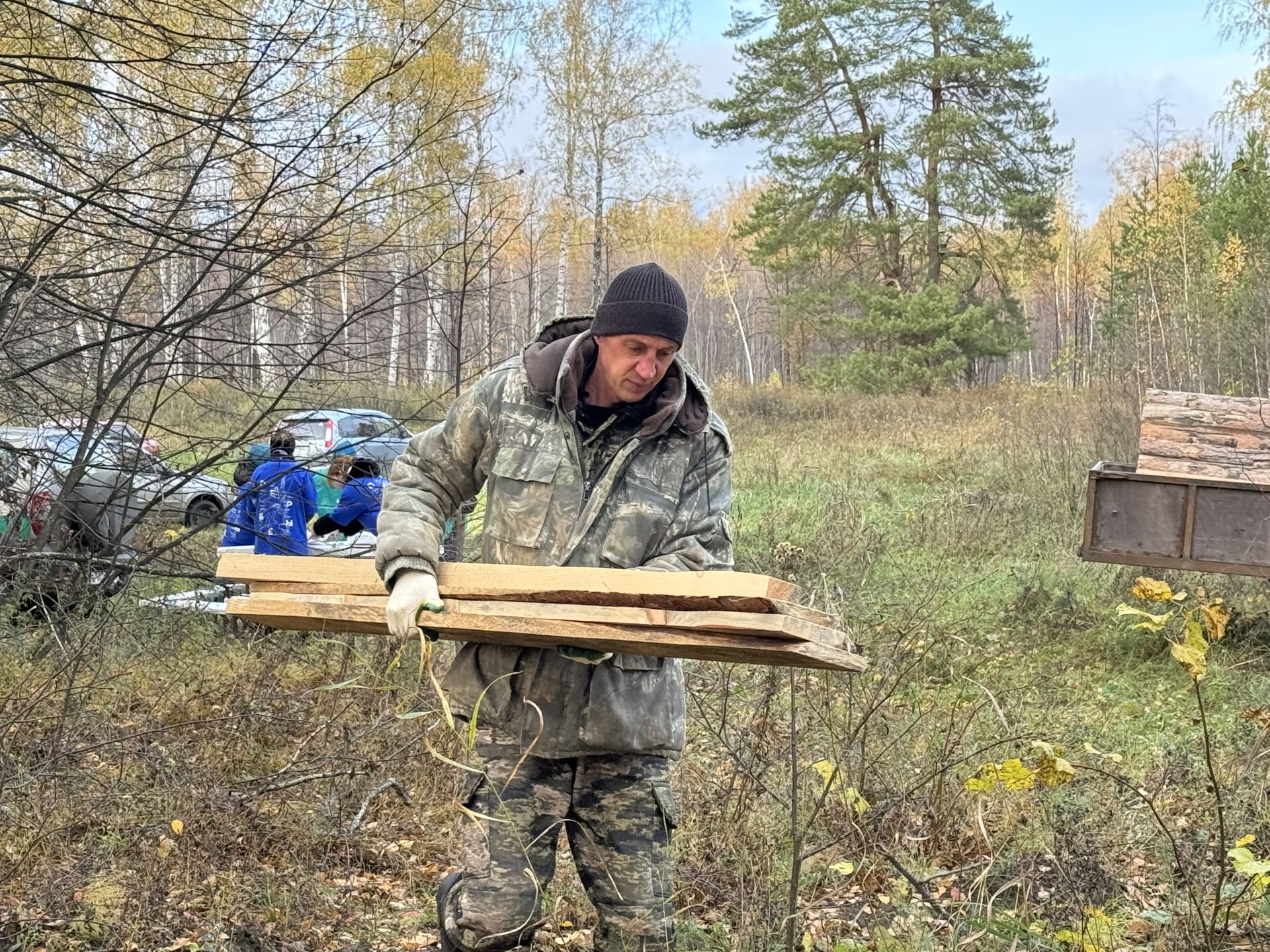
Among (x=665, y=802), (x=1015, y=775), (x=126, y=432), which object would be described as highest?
(x=126, y=432)

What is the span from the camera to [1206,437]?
239 inches

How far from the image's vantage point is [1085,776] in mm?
5090

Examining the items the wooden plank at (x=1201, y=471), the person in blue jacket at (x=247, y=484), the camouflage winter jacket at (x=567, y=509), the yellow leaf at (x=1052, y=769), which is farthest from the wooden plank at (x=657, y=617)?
the wooden plank at (x=1201, y=471)

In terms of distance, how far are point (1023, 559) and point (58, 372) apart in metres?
7.70

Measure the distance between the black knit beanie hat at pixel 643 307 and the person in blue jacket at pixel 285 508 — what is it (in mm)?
3368

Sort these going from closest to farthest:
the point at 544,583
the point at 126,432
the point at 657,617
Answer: the point at 657,617
the point at 544,583
the point at 126,432

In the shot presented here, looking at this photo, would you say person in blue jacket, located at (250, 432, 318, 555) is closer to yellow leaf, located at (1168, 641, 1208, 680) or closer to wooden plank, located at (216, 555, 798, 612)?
wooden plank, located at (216, 555, 798, 612)

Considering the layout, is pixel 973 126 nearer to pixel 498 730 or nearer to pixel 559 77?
pixel 559 77

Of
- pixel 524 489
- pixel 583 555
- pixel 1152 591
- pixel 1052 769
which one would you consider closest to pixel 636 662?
pixel 583 555

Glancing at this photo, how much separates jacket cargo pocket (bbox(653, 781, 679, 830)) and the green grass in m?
0.49

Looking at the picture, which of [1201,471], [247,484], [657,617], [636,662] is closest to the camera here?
[657,617]

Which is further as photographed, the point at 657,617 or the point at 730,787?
the point at 730,787

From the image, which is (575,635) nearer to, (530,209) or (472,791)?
(472,791)

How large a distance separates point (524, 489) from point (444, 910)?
1.16 meters
